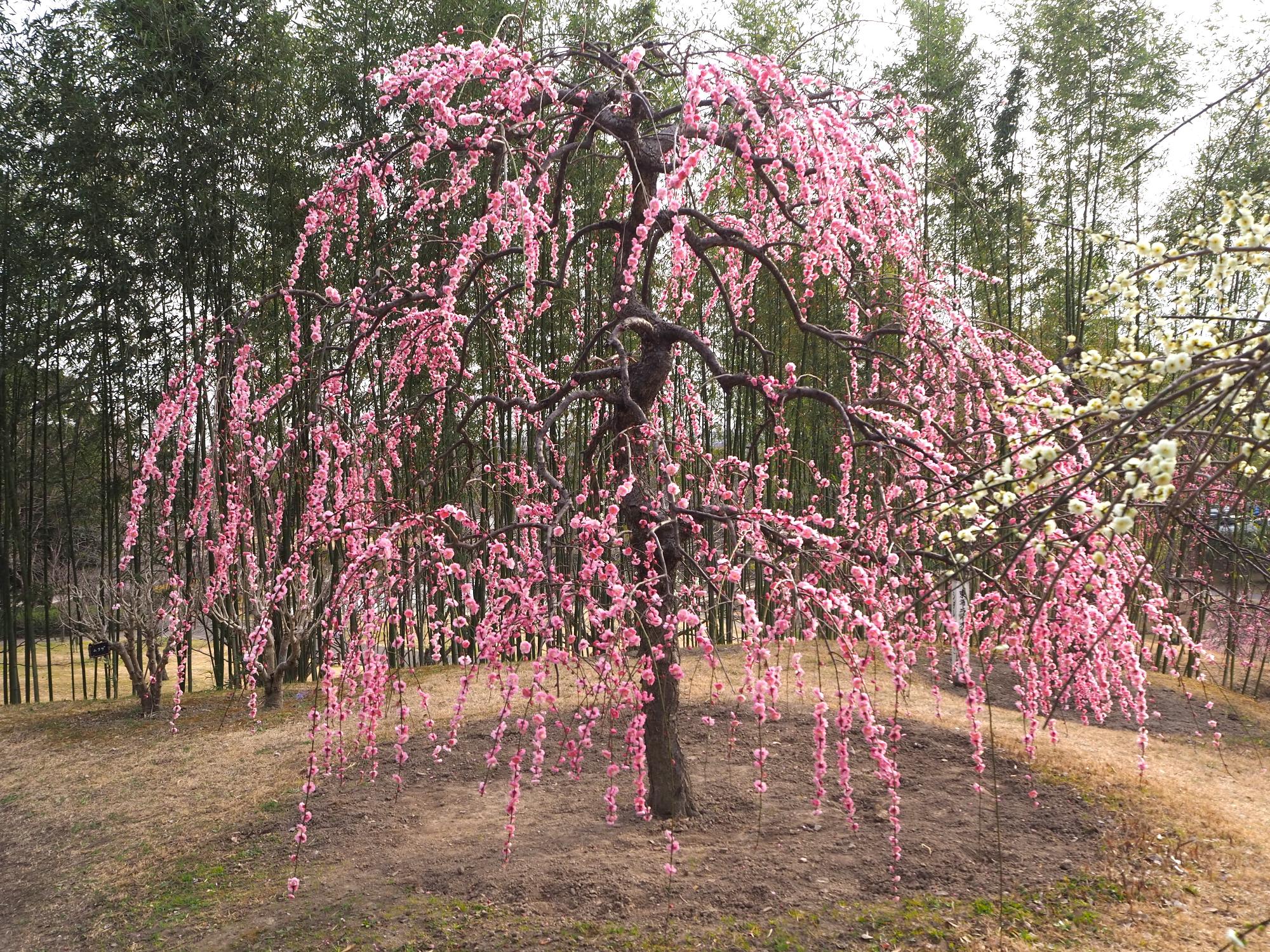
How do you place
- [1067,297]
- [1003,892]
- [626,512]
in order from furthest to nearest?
[1067,297]
[626,512]
[1003,892]

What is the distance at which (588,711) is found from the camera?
2525 millimetres

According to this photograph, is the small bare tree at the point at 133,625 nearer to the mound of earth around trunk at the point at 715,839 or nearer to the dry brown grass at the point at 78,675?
the dry brown grass at the point at 78,675

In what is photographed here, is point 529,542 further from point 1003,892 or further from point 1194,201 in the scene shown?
point 1194,201

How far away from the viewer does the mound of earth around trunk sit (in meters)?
2.79

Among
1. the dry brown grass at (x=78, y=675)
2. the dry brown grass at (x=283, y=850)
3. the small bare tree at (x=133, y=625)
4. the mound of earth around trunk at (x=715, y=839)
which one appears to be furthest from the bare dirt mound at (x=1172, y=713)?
the dry brown grass at (x=78, y=675)

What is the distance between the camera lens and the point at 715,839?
3172mm

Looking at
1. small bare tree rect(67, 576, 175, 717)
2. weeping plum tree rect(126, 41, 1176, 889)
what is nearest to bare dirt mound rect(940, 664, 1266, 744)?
weeping plum tree rect(126, 41, 1176, 889)

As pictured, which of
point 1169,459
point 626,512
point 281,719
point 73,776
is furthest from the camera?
point 281,719

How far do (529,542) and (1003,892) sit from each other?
2141 millimetres

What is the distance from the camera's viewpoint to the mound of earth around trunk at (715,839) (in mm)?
2795

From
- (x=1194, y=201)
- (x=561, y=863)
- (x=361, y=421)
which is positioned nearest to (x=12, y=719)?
(x=361, y=421)

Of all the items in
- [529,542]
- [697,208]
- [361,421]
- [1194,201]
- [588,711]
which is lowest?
[588,711]

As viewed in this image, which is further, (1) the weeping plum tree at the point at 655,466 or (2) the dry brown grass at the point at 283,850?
(2) the dry brown grass at the point at 283,850

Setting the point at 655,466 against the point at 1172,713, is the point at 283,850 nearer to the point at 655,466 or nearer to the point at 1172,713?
the point at 655,466
